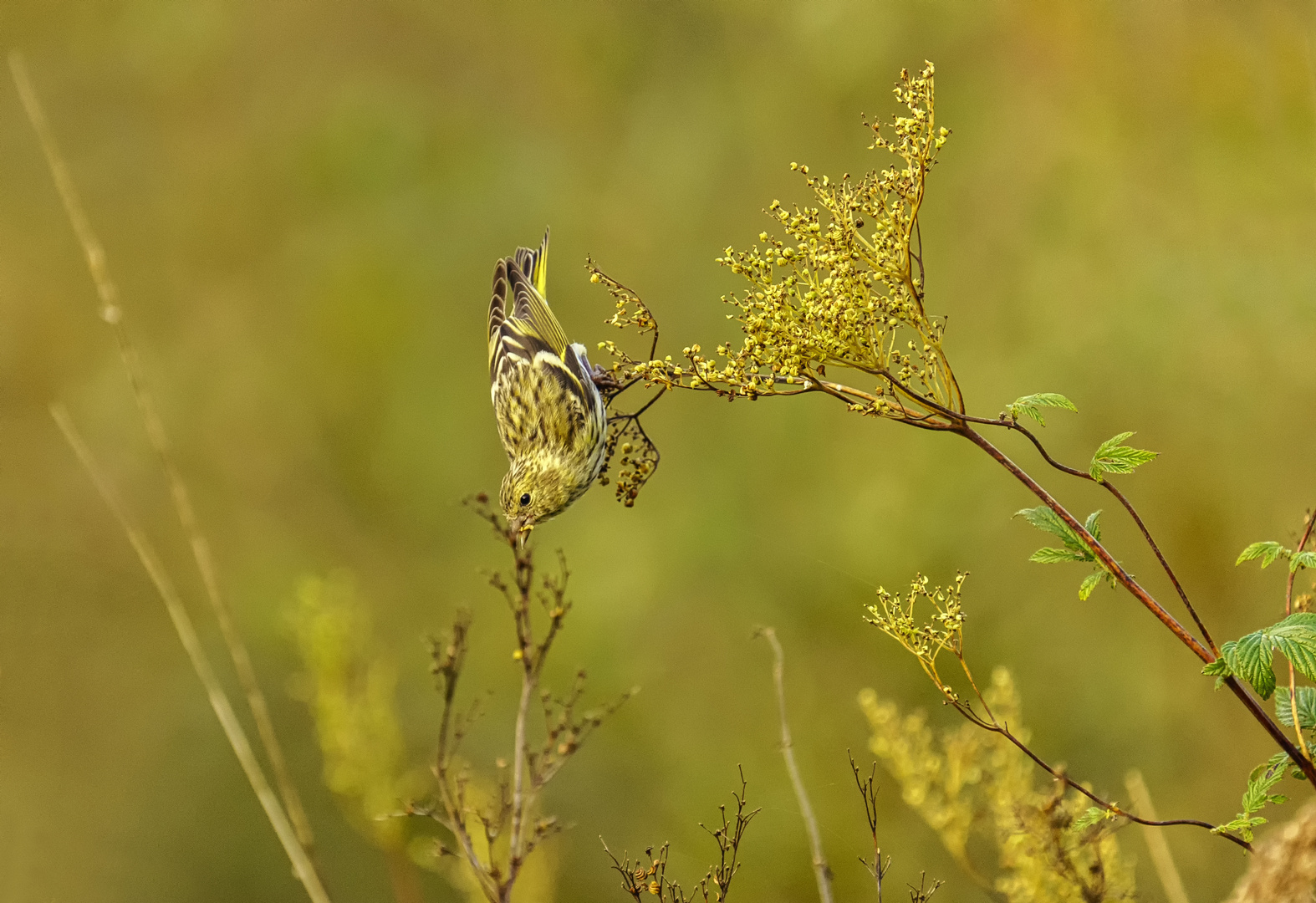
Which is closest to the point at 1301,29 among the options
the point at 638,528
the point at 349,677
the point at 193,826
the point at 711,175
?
the point at 711,175

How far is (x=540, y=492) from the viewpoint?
7.31 ft

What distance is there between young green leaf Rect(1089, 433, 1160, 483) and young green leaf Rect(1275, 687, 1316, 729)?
0.27 meters

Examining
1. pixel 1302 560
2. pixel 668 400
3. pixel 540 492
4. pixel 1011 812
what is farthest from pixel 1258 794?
pixel 668 400

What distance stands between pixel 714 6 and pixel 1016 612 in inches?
121

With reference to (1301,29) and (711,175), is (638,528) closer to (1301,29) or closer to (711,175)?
(711,175)

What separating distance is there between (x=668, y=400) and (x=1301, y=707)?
12.5 ft

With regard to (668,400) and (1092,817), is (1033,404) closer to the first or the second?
(1092,817)

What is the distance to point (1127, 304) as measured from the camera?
3955 millimetres

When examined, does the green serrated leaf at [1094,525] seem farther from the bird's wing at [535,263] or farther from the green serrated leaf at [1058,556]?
the bird's wing at [535,263]

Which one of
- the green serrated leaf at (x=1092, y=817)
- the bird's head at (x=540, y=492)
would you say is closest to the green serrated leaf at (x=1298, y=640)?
the green serrated leaf at (x=1092, y=817)

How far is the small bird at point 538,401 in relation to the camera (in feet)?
7.32

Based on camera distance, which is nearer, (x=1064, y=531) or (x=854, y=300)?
(x=1064, y=531)

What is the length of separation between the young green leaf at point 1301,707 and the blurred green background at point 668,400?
2.63 m

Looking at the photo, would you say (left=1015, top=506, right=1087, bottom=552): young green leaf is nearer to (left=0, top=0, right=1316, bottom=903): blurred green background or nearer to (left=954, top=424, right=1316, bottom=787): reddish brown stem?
(left=954, top=424, right=1316, bottom=787): reddish brown stem
